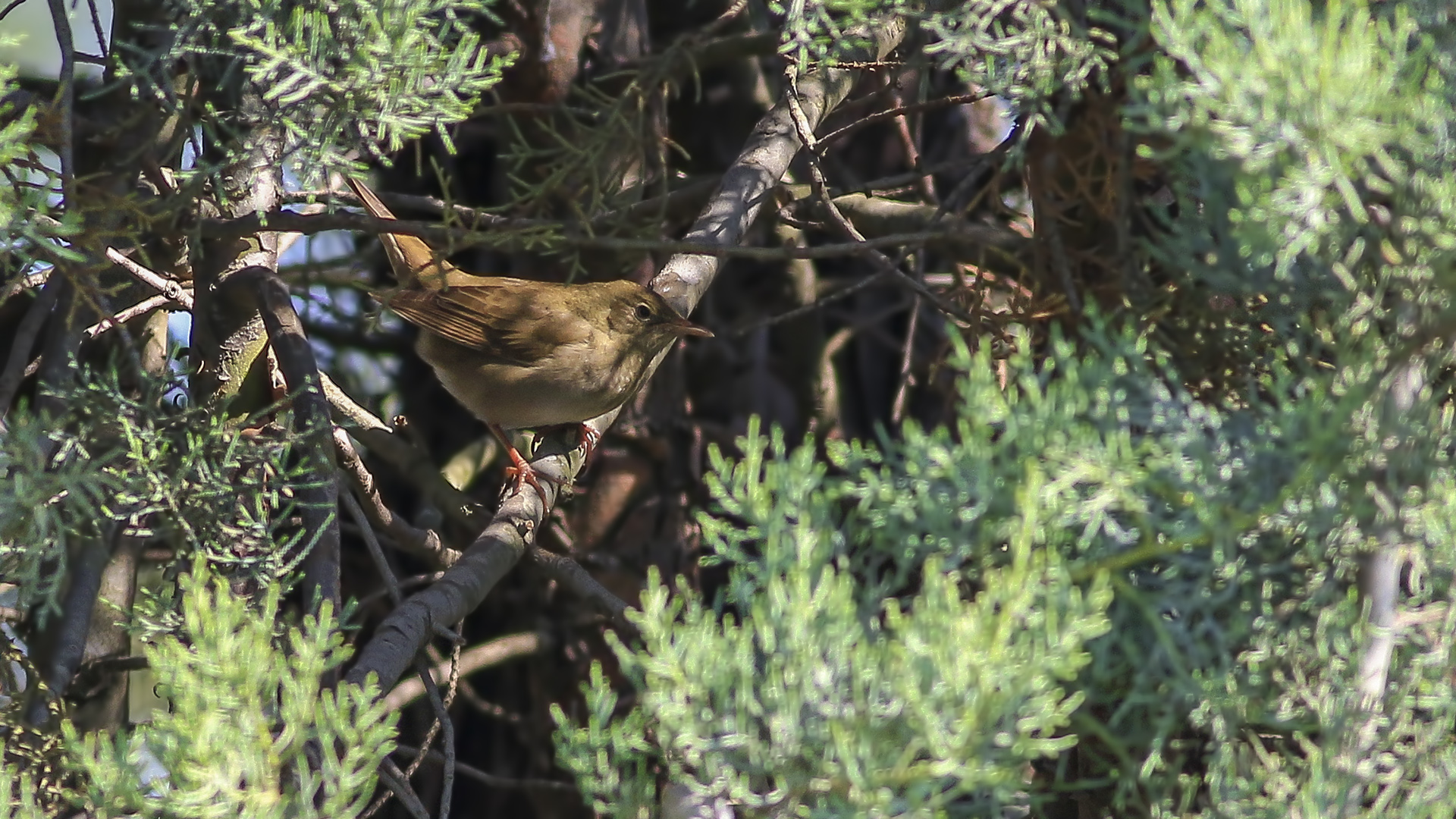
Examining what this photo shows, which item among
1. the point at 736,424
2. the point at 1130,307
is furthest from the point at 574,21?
the point at 1130,307

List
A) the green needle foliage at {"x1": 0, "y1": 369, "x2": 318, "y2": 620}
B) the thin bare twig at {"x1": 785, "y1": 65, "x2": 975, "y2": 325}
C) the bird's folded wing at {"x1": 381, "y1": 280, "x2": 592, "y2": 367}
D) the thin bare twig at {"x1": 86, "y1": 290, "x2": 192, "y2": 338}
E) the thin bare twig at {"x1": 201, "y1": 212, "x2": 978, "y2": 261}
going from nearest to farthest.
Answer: the green needle foliage at {"x1": 0, "y1": 369, "x2": 318, "y2": 620} < the thin bare twig at {"x1": 201, "y1": 212, "x2": 978, "y2": 261} < the thin bare twig at {"x1": 86, "y1": 290, "x2": 192, "y2": 338} < the thin bare twig at {"x1": 785, "y1": 65, "x2": 975, "y2": 325} < the bird's folded wing at {"x1": 381, "y1": 280, "x2": 592, "y2": 367}

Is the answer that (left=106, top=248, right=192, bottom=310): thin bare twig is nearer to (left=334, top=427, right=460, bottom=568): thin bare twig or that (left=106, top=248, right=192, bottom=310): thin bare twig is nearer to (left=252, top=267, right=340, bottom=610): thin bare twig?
(left=252, top=267, right=340, bottom=610): thin bare twig

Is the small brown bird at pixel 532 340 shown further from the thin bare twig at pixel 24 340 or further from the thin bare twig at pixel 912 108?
the thin bare twig at pixel 24 340

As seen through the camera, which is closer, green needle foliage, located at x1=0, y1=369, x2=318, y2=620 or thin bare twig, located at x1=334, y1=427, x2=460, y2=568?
green needle foliage, located at x1=0, y1=369, x2=318, y2=620

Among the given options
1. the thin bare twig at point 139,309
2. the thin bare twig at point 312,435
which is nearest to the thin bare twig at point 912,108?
the thin bare twig at point 312,435

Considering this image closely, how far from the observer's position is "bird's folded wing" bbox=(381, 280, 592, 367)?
16.2ft

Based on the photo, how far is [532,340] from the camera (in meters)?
4.96

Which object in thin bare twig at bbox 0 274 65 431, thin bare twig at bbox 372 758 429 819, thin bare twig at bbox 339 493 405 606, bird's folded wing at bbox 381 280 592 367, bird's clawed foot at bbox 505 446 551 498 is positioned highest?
bird's folded wing at bbox 381 280 592 367

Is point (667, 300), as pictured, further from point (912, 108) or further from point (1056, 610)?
point (1056, 610)

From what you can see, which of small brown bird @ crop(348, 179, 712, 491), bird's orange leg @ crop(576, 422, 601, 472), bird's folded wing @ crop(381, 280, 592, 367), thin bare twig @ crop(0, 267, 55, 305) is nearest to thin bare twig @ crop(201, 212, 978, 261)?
thin bare twig @ crop(0, 267, 55, 305)

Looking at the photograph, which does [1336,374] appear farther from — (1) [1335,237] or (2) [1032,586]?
(2) [1032,586]

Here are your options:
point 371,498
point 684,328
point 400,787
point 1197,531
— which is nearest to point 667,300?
point 684,328

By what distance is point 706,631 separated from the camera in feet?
5.53

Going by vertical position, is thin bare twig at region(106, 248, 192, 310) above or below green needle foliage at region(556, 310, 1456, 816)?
above
